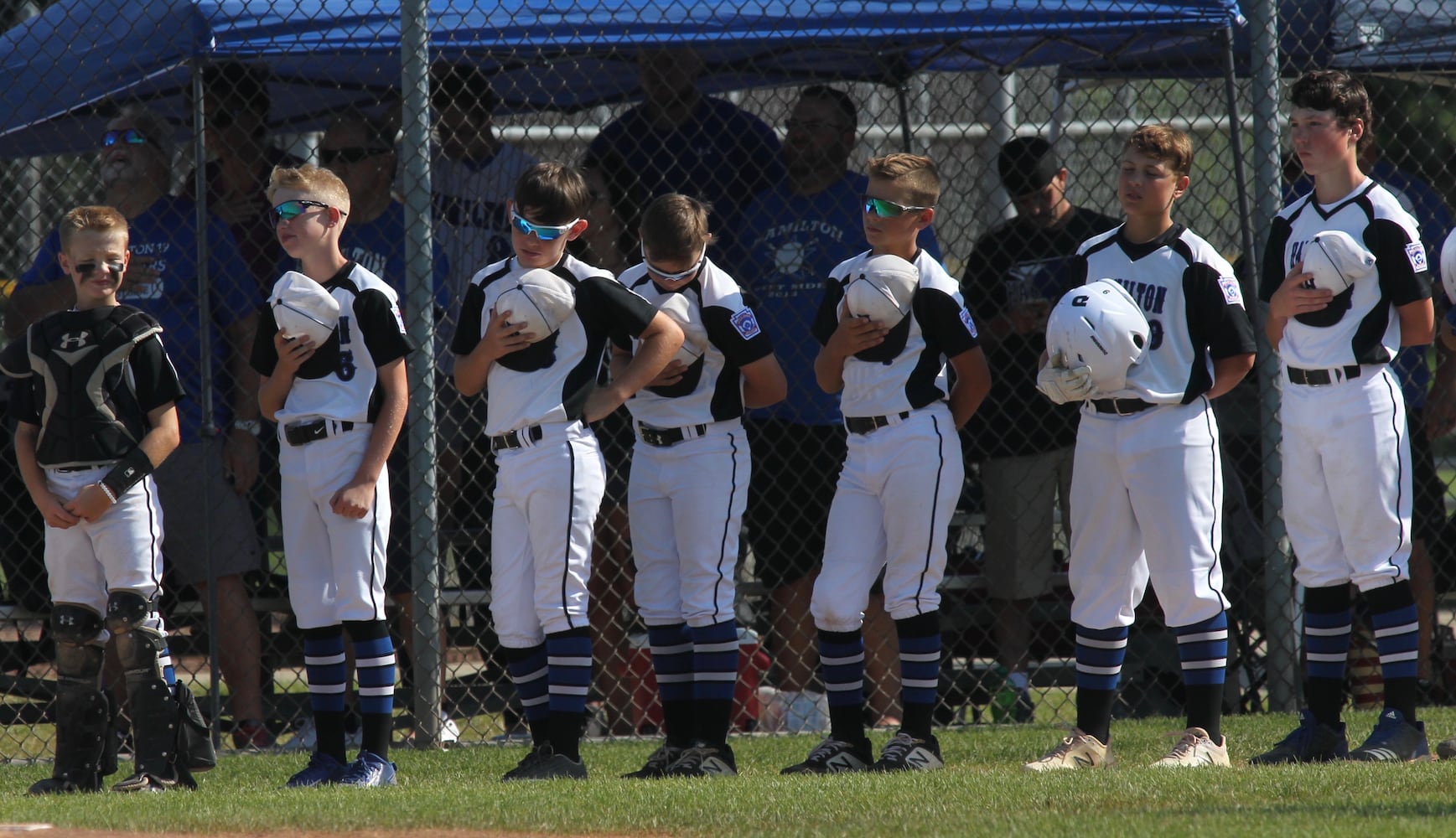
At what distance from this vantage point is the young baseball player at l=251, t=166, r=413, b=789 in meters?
4.31

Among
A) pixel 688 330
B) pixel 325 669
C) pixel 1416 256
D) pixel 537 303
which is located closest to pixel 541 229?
pixel 537 303

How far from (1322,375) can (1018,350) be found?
1.64 m

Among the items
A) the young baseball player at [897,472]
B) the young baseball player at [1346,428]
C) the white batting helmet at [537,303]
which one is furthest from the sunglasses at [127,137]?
the young baseball player at [1346,428]

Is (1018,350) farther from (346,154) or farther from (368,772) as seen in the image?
(368,772)

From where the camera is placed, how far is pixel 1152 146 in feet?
13.9

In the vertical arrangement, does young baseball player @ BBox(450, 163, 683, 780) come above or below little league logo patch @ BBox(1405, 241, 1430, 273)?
below

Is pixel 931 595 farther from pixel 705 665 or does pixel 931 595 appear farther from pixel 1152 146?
pixel 1152 146

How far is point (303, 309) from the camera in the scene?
4.29 metres

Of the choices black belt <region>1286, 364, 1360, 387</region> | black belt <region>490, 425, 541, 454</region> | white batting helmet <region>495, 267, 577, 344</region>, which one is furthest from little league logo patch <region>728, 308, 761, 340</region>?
black belt <region>1286, 364, 1360, 387</region>

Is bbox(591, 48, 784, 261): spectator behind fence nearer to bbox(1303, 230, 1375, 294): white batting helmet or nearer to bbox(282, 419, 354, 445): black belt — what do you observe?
bbox(282, 419, 354, 445): black belt

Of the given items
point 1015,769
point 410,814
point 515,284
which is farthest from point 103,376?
point 1015,769

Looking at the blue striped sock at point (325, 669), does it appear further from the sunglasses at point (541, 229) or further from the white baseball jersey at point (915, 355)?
the white baseball jersey at point (915, 355)

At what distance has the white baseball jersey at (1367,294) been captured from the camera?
4270mm

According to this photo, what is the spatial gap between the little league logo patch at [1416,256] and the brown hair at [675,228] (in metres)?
1.96
